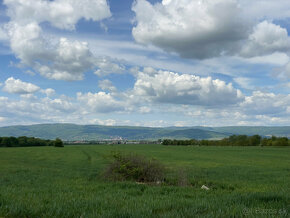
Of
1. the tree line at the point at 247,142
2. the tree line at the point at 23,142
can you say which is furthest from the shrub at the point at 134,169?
the tree line at the point at 247,142

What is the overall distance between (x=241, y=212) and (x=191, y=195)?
5.38 metres

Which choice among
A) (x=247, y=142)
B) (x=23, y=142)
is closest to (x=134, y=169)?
(x=23, y=142)

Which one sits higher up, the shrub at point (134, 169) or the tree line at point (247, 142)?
the shrub at point (134, 169)

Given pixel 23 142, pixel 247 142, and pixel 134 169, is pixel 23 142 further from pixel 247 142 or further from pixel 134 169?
pixel 134 169

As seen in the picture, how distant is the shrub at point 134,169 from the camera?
65.1 ft

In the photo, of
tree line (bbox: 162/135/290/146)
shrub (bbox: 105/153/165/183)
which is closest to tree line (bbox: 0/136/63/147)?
tree line (bbox: 162/135/290/146)

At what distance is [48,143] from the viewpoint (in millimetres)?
156125

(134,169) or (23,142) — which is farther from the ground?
(134,169)

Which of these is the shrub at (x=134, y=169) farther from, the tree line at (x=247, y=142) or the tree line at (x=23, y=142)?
the tree line at (x=247, y=142)

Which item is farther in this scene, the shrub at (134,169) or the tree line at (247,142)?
the tree line at (247,142)

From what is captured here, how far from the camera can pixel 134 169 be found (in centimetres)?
1961

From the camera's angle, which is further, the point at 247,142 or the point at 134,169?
the point at 247,142

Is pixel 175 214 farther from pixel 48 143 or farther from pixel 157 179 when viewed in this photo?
pixel 48 143

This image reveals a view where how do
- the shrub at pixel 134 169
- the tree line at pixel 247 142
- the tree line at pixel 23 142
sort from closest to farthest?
1. the shrub at pixel 134 169
2. the tree line at pixel 23 142
3. the tree line at pixel 247 142
